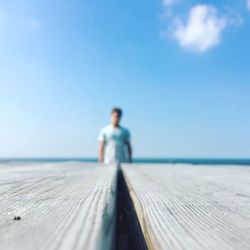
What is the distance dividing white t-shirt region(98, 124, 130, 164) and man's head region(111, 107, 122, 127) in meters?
0.09

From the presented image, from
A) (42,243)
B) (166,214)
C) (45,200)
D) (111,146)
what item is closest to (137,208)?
(166,214)

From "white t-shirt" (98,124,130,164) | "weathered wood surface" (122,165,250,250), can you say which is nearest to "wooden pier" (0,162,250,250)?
"weathered wood surface" (122,165,250,250)

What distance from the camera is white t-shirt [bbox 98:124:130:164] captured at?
224 inches

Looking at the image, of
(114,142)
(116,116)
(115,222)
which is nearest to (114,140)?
(114,142)

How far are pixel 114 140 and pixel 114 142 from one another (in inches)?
1.4

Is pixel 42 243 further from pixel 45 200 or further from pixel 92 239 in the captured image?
pixel 45 200

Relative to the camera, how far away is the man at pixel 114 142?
18.7 ft

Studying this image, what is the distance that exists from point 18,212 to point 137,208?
0.26m

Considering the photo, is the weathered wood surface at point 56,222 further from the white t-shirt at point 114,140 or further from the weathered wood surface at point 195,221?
the white t-shirt at point 114,140

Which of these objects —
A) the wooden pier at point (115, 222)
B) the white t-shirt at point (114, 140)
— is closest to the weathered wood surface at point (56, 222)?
the wooden pier at point (115, 222)

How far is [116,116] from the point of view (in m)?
5.89

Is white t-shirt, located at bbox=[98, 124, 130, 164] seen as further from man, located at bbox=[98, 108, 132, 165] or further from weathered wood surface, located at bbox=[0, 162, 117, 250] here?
weathered wood surface, located at bbox=[0, 162, 117, 250]

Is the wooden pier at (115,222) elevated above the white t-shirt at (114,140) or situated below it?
below

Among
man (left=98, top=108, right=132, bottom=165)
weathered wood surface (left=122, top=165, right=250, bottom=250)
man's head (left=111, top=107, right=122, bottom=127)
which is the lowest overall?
weathered wood surface (left=122, top=165, right=250, bottom=250)
